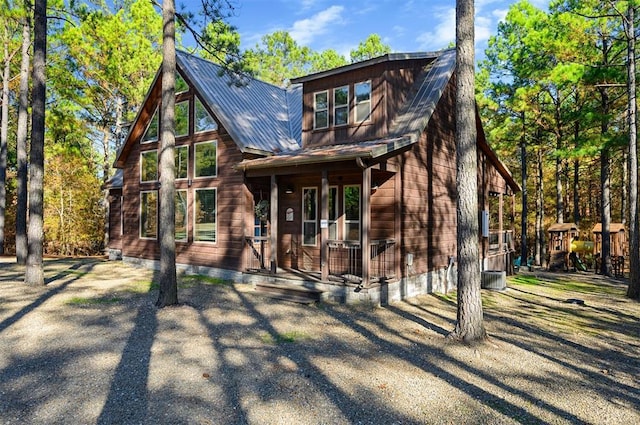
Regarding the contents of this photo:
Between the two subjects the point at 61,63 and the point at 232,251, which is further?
the point at 61,63

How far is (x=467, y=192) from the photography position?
22.2 ft

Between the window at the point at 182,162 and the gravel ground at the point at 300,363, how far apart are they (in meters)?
5.28

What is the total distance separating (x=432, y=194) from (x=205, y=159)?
7.38m

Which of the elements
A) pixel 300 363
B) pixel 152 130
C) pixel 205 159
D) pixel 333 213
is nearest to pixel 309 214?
pixel 333 213

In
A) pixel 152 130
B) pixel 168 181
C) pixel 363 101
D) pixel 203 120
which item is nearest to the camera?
pixel 168 181

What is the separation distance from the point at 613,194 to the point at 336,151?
90.9ft

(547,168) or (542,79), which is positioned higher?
(542,79)

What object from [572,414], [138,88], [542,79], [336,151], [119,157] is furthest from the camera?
[138,88]

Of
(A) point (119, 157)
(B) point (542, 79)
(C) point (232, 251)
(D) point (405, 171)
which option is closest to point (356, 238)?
(D) point (405, 171)

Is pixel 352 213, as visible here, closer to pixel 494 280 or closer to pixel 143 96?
A: pixel 494 280

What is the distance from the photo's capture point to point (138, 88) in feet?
72.8

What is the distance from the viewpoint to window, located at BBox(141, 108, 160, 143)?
49.4 ft

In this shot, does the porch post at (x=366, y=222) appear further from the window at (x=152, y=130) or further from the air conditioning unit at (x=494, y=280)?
the window at (x=152, y=130)

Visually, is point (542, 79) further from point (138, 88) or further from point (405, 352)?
point (138, 88)
